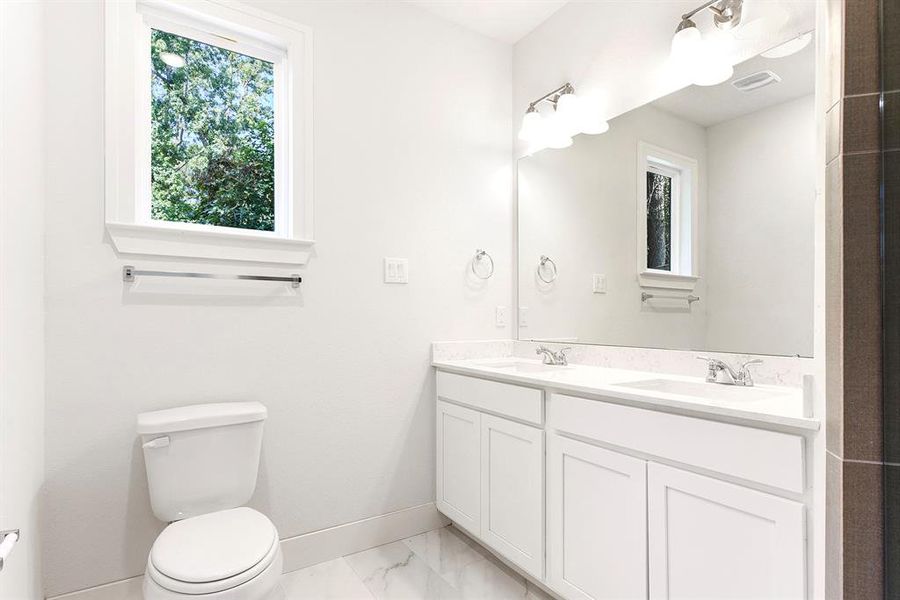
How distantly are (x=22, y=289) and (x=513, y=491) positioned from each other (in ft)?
5.64

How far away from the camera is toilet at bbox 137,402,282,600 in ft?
4.10

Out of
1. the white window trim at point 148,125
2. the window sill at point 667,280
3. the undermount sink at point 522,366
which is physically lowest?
the undermount sink at point 522,366

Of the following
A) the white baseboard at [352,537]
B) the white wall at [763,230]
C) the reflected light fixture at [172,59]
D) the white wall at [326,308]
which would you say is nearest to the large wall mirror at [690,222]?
the white wall at [763,230]

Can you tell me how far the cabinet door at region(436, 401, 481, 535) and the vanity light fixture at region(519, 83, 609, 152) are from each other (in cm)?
142

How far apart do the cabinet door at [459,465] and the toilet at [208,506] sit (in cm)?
86

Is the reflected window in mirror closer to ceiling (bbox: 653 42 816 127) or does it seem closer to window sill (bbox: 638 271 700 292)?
window sill (bbox: 638 271 700 292)

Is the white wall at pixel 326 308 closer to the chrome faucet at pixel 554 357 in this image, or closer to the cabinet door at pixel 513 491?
the chrome faucet at pixel 554 357

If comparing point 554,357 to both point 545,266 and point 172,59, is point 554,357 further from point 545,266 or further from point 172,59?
point 172,59

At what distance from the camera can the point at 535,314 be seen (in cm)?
255

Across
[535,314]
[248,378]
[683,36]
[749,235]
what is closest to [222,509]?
[248,378]

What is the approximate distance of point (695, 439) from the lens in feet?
4.13

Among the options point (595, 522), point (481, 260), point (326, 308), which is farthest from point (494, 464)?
point (481, 260)

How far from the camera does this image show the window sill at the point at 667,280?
1.88 meters

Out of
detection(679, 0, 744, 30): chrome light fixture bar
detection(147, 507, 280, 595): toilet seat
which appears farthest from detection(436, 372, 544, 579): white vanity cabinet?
detection(679, 0, 744, 30): chrome light fixture bar
